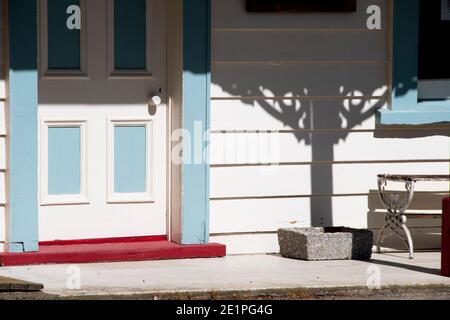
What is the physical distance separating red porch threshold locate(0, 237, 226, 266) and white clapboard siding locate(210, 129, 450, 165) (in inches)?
29.4

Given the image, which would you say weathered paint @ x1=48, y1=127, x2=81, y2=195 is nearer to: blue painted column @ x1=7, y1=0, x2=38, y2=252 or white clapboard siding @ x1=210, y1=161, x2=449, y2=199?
blue painted column @ x1=7, y1=0, x2=38, y2=252

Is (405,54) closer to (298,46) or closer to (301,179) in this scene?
(298,46)

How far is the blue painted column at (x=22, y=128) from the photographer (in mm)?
10992

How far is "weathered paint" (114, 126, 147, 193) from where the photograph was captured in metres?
11.6

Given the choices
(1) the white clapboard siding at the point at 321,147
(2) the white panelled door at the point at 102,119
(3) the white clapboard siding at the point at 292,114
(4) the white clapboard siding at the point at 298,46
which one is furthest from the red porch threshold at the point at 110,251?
(4) the white clapboard siding at the point at 298,46

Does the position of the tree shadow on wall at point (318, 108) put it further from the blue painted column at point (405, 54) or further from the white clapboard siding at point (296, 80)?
the blue painted column at point (405, 54)

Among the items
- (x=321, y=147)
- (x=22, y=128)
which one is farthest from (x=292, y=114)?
(x=22, y=128)

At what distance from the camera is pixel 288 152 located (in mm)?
11875

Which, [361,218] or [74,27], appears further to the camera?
[361,218]

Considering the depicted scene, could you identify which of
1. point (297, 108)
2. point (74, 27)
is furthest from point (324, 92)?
point (74, 27)

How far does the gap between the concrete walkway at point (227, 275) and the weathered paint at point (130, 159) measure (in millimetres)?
725

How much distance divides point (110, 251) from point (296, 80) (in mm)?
2127

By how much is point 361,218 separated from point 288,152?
889 millimetres

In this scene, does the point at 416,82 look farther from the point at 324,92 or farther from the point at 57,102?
the point at 57,102
